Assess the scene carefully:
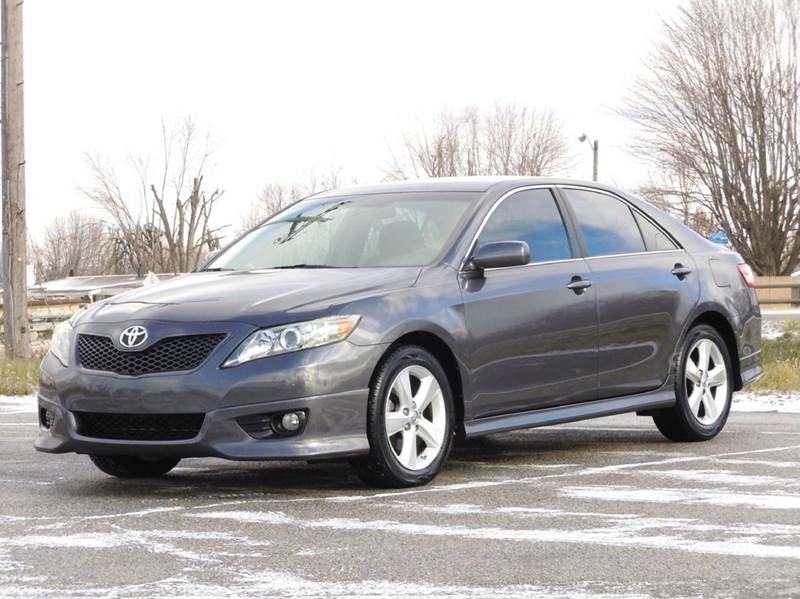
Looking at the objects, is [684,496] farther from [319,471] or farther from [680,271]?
[680,271]

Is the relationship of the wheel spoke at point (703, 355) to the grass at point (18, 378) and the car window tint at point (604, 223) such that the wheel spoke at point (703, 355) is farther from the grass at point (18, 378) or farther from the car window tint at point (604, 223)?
the grass at point (18, 378)

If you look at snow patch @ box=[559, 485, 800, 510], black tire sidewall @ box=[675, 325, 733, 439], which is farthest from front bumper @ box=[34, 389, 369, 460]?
black tire sidewall @ box=[675, 325, 733, 439]

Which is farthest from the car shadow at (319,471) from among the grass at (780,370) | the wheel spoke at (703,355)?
the grass at (780,370)

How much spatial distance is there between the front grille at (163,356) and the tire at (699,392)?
346 centimetres

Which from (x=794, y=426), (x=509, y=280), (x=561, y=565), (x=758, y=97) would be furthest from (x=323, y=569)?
(x=758, y=97)

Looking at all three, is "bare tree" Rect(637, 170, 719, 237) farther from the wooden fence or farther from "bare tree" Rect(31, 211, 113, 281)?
"bare tree" Rect(31, 211, 113, 281)

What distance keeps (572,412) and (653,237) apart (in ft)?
5.26

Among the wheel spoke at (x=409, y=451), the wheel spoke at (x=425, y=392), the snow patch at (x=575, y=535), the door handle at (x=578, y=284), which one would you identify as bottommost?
the snow patch at (x=575, y=535)

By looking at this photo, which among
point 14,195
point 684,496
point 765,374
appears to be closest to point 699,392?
point 684,496

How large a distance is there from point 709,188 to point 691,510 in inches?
1398

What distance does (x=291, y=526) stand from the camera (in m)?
6.30

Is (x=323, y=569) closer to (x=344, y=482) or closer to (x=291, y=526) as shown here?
(x=291, y=526)

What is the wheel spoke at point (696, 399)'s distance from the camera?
9477mm

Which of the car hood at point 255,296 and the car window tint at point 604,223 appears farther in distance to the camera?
the car window tint at point 604,223
